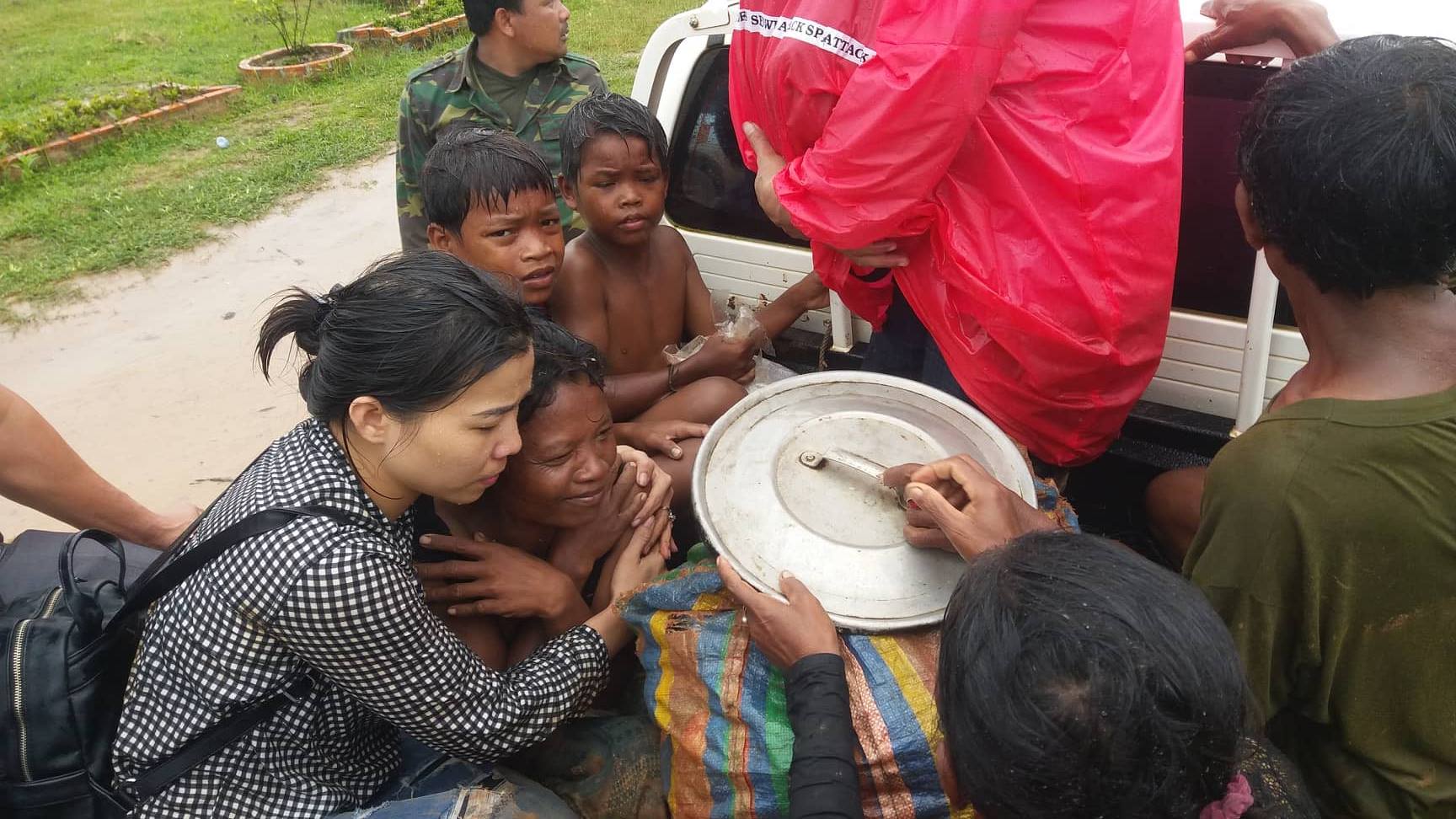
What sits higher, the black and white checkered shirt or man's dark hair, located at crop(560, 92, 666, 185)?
man's dark hair, located at crop(560, 92, 666, 185)

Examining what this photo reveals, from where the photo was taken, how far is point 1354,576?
51.8 inches

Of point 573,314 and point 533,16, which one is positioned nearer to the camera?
point 573,314

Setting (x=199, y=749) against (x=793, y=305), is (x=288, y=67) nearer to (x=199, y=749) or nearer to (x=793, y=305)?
(x=793, y=305)

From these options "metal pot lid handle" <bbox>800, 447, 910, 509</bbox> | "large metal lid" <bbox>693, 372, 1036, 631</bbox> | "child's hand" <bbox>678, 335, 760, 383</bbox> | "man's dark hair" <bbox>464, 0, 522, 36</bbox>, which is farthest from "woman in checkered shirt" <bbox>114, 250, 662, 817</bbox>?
"man's dark hair" <bbox>464, 0, 522, 36</bbox>

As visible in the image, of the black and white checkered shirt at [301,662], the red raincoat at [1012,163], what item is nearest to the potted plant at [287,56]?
the red raincoat at [1012,163]

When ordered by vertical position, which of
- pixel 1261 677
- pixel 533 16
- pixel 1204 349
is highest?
pixel 533 16

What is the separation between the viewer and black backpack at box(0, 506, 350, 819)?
1512 millimetres

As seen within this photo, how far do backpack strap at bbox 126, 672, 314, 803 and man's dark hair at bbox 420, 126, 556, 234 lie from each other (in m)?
1.36

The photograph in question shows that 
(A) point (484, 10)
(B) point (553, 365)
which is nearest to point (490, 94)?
(A) point (484, 10)

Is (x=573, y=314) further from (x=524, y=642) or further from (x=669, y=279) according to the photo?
(x=524, y=642)

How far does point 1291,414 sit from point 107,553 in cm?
232

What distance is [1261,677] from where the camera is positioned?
1.41 meters

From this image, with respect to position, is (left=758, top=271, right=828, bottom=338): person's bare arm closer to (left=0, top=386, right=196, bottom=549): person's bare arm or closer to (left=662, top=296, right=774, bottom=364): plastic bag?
(left=662, top=296, right=774, bottom=364): plastic bag

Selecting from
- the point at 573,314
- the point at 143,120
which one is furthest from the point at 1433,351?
the point at 143,120
